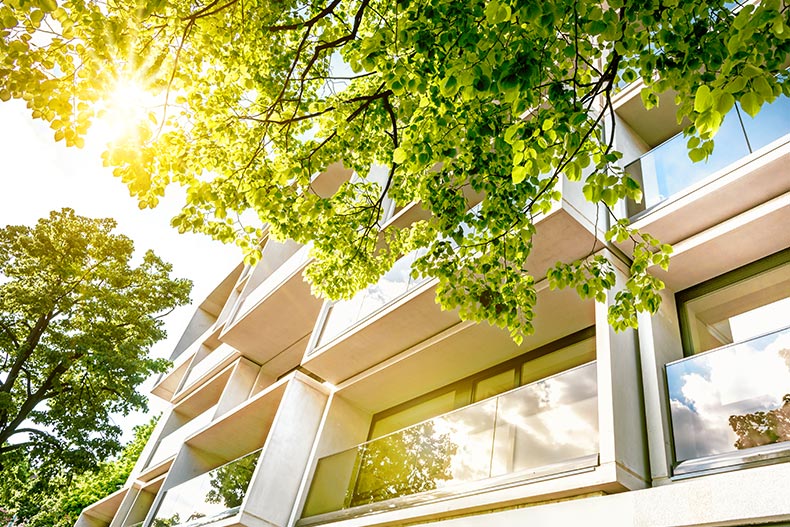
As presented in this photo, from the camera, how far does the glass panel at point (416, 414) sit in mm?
9838

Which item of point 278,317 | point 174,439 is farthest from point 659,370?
point 174,439

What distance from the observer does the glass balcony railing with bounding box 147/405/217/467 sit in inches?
658

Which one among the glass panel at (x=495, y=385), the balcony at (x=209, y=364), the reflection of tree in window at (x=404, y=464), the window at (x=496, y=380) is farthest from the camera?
the balcony at (x=209, y=364)

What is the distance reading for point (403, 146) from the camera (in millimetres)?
5109

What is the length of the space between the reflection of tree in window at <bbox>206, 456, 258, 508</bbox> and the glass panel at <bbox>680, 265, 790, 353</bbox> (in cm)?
801

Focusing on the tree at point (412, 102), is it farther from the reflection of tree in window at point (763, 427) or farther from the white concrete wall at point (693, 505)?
the white concrete wall at point (693, 505)

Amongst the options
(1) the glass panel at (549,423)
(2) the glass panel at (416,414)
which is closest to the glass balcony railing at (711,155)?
(1) the glass panel at (549,423)

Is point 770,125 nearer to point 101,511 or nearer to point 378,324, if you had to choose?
point 378,324

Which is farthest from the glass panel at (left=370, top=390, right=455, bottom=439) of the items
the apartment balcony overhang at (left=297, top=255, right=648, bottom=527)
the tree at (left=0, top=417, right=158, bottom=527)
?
the tree at (left=0, top=417, right=158, bottom=527)

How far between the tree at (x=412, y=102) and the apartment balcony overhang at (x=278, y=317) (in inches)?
198

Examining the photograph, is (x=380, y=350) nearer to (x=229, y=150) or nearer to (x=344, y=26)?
(x=229, y=150)

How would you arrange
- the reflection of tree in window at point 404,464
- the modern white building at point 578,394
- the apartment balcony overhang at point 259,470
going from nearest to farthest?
the modern white building at point 578,394 < the reflection of tree in window at point 404,464 < the apartment balcony overhang at point 259,470

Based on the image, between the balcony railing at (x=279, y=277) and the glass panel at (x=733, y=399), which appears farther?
the balcony railing at (x=279, y=277)

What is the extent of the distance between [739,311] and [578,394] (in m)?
2.51
